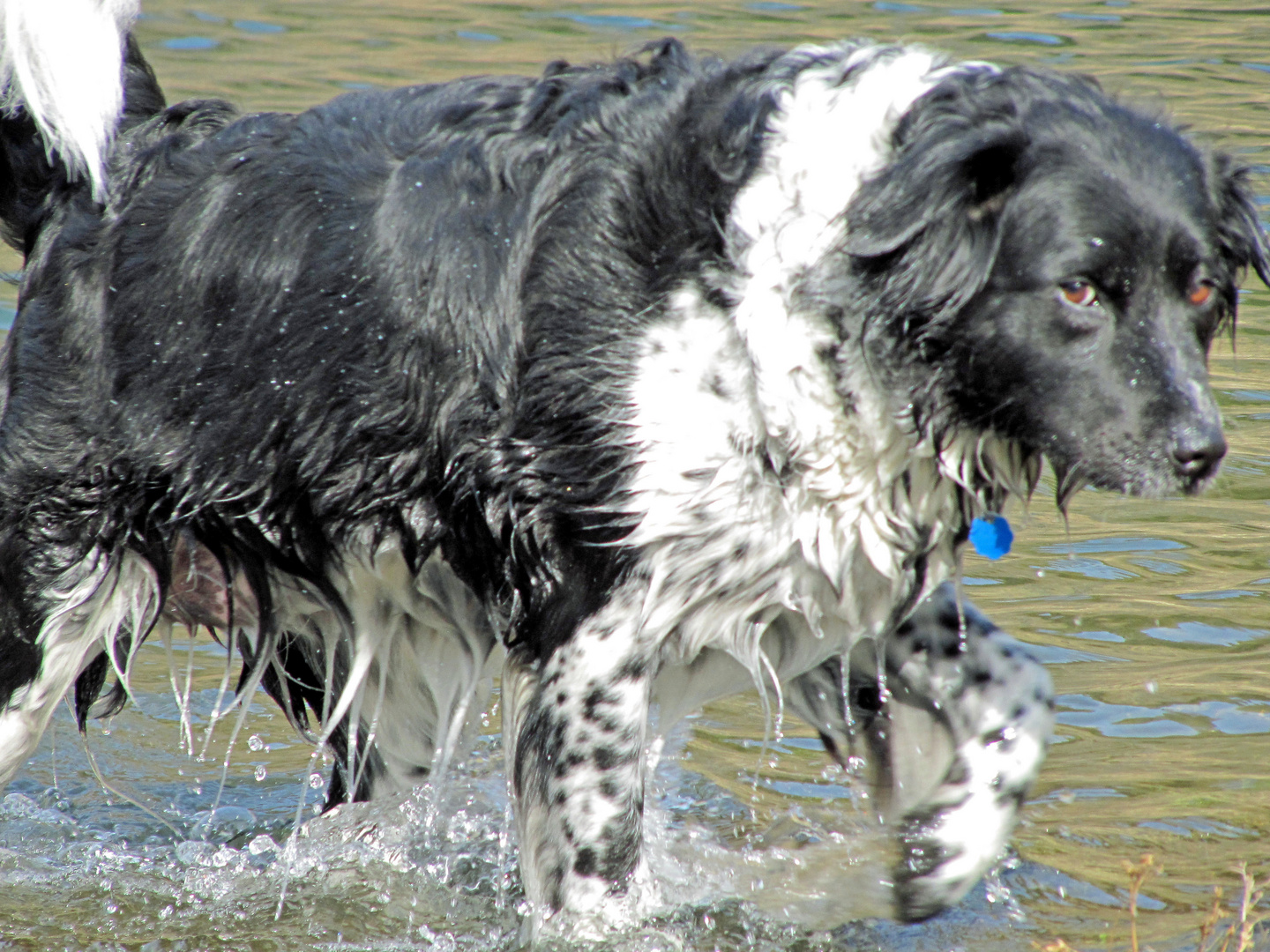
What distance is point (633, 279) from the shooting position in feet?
10.4

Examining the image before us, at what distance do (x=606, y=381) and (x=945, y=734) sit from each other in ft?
3.22

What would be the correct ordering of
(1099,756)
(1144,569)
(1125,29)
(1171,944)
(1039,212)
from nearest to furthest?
1. (1039,212)
2. (1171,944)
3. (1099,756)
4. (1144,569)
5. (1125,29)

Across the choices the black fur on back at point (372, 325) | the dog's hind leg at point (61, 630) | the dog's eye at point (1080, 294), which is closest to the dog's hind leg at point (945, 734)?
the black fur on back at point (372, 325)

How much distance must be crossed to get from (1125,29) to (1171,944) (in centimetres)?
821

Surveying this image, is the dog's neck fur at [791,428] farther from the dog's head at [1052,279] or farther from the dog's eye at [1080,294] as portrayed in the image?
the dog's eye at [1080,294]

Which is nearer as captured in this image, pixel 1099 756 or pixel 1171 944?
pixel 1171 944

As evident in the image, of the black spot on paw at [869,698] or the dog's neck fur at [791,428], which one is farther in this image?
the black spot on paw at [869,698]

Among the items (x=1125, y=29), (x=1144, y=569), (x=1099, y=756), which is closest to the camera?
(x=1099, y=756)

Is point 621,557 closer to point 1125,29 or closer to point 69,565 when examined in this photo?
point 69,565

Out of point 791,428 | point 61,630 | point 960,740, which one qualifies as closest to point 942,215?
point 791,428

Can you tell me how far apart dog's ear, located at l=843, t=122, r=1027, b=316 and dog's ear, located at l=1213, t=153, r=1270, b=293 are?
417mm

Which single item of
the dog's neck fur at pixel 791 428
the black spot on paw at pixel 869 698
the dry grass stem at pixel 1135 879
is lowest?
the dry grass stem at pixel 1135 879

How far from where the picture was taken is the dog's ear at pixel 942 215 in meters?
2.96

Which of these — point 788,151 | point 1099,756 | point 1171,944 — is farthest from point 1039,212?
point 1099,756
